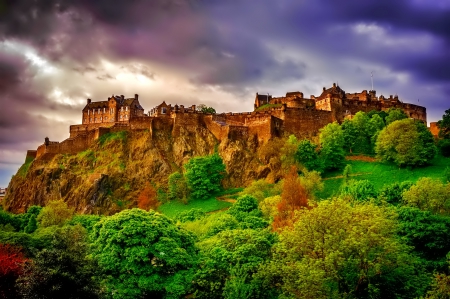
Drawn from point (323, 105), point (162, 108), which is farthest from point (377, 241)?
point (162, 108)

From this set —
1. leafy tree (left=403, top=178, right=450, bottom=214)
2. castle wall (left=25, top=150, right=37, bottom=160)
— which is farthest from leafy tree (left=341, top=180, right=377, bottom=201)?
castle wall (left=25, top=150, right=37, bottom=160)

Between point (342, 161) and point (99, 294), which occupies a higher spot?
point (342, 161)

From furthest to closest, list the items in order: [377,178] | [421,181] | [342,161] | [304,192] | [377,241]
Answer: [342,161]
[377,178]
[304,192]
[421,181]
[377,241]

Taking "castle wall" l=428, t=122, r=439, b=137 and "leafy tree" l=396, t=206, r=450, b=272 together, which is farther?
"castle wall" l=428, t=122, r=439, b=137

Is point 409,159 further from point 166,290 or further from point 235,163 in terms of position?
point 166,290

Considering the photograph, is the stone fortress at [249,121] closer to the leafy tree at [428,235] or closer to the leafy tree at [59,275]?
the leafy tree at [428,235]

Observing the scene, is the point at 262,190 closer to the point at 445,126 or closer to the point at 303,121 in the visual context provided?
the point at 303,121

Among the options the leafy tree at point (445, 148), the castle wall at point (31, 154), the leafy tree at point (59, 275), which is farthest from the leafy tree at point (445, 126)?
the castle wall at point (31, 154)

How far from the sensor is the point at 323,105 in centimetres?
10375

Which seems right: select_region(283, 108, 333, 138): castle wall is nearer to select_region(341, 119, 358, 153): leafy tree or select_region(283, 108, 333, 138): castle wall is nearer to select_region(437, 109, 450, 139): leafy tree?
select_region(341, 119, 358, 153): leafy tree

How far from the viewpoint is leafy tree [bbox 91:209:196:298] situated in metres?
33.9

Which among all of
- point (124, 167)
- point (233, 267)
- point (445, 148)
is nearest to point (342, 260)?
point (233, 267)

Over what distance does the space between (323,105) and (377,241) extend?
73806 mm

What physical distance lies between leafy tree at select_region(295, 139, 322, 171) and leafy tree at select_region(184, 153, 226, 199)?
14108 mm
